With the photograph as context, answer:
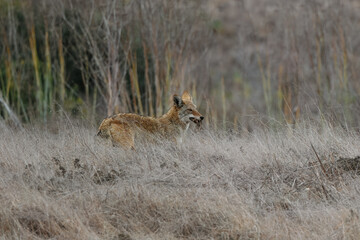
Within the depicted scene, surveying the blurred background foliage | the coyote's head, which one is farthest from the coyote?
the blurred background foliage

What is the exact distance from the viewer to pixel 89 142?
838cm

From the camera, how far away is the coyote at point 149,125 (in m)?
8.53

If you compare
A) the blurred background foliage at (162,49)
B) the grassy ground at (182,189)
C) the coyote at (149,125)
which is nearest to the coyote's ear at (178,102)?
the coyote at (149,125)

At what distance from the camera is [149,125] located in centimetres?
910

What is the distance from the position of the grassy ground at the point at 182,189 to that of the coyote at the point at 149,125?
0.25 m

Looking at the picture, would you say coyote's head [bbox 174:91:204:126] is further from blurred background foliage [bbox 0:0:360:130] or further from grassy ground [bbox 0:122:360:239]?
blurred background foliage [bbox 0:0:360:130]

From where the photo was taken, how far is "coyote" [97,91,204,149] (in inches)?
336

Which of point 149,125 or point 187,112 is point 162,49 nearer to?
point 187,112

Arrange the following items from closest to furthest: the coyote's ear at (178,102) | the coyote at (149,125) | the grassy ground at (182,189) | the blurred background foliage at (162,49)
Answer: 1. the grassy ground at (182,189)
2. the coyote at (149,125)
3. the coyote's ear at (178,102)
4. the blurred background foliage at (162,49)

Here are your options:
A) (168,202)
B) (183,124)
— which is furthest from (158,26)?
(168,202)

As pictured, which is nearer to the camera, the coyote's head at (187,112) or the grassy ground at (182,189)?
the grassy ground at (182,189)

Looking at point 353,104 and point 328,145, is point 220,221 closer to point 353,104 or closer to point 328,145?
point 328,145

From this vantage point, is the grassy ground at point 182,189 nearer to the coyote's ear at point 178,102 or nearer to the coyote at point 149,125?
the coyote at point 149,125

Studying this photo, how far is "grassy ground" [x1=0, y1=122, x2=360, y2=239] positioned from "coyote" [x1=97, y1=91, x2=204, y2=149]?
246 millimetres
